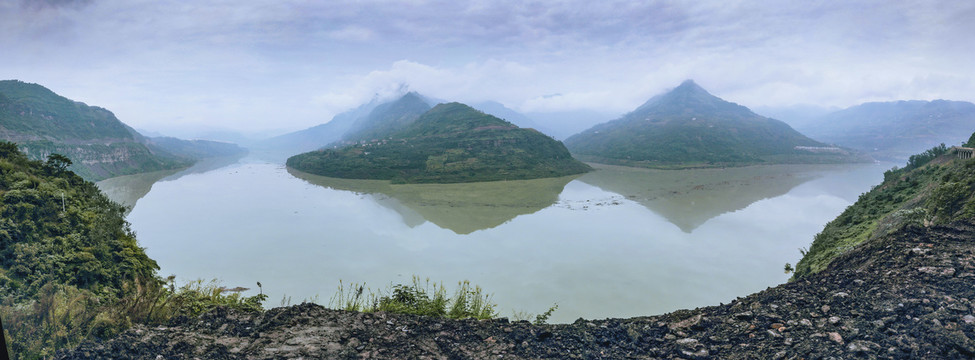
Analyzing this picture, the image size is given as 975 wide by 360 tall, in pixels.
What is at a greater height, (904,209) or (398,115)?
(398,115)

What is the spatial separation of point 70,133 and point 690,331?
9723 cm

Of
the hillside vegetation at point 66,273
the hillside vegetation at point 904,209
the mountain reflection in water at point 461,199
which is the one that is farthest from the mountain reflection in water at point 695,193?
the hillside vegetation at point 66,273

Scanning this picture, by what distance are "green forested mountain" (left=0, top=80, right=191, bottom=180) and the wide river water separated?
99.9 feet

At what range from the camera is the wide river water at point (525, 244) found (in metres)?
13.6

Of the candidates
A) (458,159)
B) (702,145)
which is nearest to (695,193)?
(458,159)

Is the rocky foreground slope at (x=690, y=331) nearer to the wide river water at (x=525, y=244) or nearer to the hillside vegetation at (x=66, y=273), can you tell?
the hillside vegetation at (x=66, y=273)

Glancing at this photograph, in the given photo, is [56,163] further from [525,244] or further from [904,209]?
[904,209]

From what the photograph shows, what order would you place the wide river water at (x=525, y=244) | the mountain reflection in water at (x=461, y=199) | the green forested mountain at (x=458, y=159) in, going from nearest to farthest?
1. the wide river water at (x=525, y=244)
2. the mountain reflection in water at (x=461, y=199)
3. the green forested mountain at (x=458, y=159)

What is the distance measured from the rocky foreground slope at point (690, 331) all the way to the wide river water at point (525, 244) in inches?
294

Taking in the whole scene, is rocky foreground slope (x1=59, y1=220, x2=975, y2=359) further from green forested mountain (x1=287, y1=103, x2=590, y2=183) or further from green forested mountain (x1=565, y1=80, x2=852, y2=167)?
green forested mountain (x1=565, y1=80, x2=852, y2=167)

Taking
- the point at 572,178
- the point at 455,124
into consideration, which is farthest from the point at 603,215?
the point at 455,124

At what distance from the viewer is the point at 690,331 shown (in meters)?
3.91

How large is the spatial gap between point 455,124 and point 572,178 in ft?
147

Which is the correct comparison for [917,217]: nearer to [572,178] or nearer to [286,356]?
[286,356]
